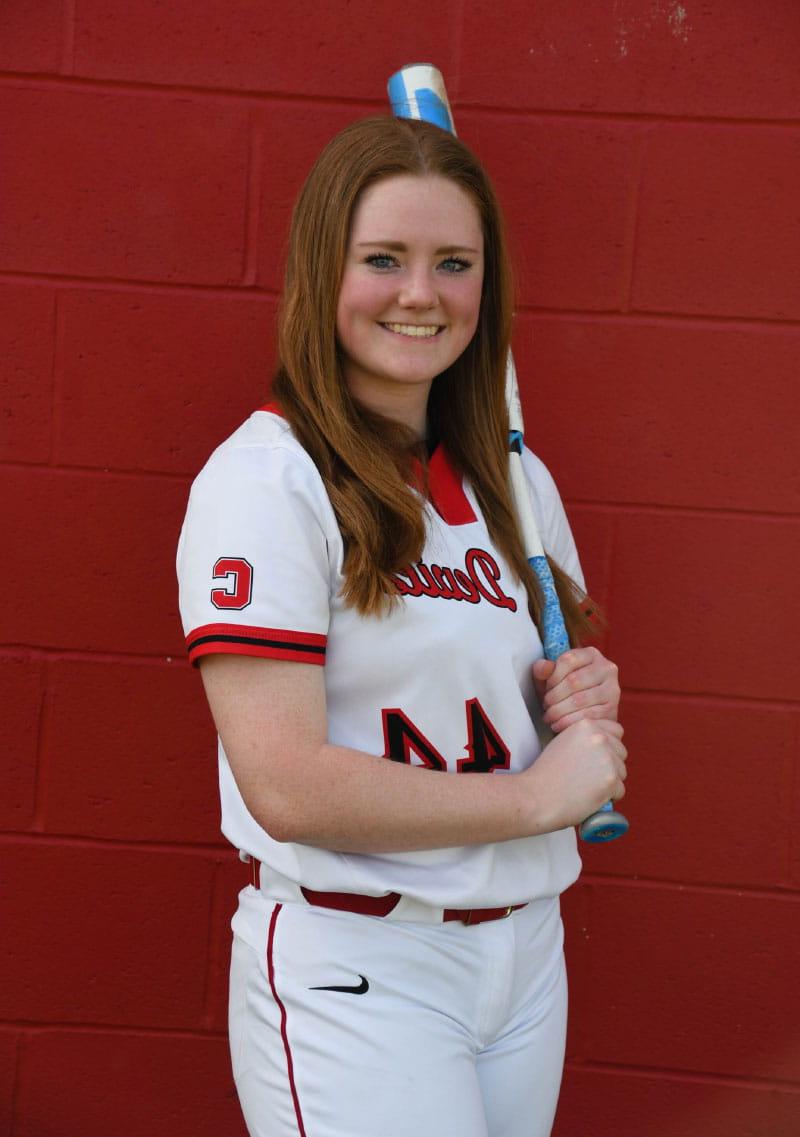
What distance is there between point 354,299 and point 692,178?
0.92 metres

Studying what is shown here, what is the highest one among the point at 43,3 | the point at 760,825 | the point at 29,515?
the point at 43,3

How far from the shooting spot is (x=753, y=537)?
7.14ft

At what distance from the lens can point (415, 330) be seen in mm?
1541

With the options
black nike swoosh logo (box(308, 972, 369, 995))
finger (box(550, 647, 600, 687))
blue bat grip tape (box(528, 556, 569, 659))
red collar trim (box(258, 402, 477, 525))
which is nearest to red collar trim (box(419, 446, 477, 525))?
red collar trim (box(258, 402, 477, 525))

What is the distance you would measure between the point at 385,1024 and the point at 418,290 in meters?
0.89

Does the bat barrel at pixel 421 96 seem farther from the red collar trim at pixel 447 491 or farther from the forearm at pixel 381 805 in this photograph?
the forearm at pixel 381 805

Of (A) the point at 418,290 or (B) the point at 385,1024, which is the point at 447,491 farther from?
(B) the point at 385,1024

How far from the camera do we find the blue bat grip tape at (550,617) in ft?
5.30

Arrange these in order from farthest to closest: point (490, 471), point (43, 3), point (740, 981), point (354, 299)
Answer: point (740, 981) → point (43, 3) → point (490, 471) → point (354, 299)

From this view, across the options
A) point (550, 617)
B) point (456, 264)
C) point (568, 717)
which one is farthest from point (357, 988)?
point (456, 264)

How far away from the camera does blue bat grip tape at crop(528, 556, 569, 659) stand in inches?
63.6

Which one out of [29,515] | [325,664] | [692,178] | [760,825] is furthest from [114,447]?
[760,825]

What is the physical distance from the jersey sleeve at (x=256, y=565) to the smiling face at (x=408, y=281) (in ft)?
0.77

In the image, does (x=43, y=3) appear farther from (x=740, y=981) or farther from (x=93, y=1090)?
(x=740, y=981)
